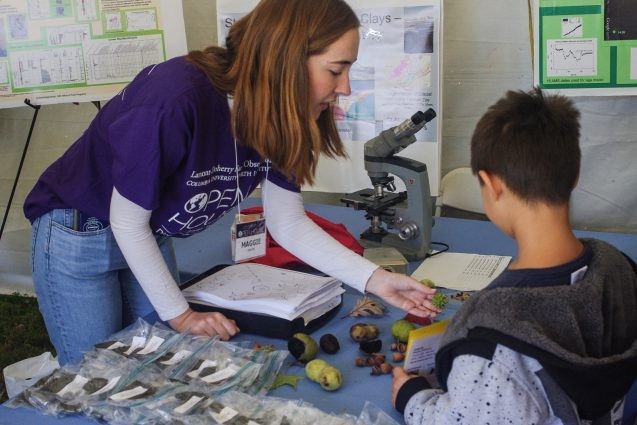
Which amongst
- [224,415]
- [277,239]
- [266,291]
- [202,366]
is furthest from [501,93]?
[224,415]

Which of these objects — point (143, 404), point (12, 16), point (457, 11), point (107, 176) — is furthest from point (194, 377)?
point (12, 16)

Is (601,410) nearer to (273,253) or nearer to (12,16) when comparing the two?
(273,253)

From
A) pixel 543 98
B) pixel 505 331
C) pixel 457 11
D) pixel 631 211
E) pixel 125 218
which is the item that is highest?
pixel 457 11

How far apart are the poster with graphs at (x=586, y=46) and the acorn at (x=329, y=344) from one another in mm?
1656

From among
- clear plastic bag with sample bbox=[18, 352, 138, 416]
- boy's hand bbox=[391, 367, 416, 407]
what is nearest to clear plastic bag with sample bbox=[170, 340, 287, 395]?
clear plastic bag with sample bbox=[18, 352, 138, 416]

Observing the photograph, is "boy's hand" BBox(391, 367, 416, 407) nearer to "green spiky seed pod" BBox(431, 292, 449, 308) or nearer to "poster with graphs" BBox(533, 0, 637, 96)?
"green spiky seed pod" BBox(431, 292, 449, 308)

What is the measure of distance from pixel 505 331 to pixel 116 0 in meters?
2.55

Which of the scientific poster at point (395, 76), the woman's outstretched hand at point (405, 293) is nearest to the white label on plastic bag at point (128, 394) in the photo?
the woman's outstretched hand at point (405, 293)

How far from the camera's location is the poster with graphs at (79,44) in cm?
290

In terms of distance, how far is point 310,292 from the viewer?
149 cm

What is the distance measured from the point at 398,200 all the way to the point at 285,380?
0.94m

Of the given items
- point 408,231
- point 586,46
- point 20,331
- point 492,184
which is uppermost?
point 586,46

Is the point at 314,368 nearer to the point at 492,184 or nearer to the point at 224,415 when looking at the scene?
the point at 224,415

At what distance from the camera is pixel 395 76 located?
2.79 metres
